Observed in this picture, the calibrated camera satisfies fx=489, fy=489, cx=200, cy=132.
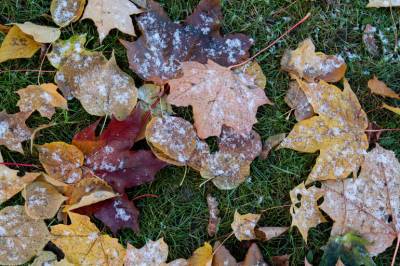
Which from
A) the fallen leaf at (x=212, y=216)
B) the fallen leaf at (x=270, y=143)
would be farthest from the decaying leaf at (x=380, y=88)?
the fallen leaf at (x=212, y=216)

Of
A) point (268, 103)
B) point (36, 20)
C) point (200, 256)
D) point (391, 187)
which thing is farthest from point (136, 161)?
point (391, 187)

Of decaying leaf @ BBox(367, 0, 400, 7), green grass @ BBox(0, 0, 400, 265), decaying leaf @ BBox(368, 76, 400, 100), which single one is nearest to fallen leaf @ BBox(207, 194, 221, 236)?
green grass @ BBox(0, 0, 400, 265)

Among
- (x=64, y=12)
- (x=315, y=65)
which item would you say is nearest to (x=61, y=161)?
(x=64, y=12)

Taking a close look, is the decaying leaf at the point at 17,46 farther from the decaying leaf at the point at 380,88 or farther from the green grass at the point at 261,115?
the decaying leaf at the point at 380,88

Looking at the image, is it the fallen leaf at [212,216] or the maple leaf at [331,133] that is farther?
the fallen leaf at [212,216]

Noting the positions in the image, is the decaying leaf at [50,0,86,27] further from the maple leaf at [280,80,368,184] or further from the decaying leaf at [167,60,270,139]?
the maple leaf at [280,80,368,184]
